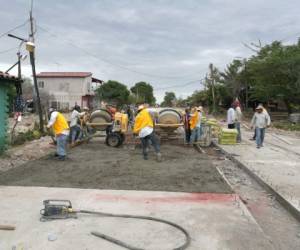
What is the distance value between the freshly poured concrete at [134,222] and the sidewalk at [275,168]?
955 mm

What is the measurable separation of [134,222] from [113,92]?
57.6 meters

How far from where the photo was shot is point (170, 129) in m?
17.1

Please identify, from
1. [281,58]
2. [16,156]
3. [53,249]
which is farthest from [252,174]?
[281,58]

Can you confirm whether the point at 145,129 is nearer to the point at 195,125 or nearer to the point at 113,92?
the point at 195,125

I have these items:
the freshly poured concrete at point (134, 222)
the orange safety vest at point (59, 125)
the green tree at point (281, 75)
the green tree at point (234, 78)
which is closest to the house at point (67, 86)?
the green tree at point (234, 78)

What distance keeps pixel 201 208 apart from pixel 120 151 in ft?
26.2

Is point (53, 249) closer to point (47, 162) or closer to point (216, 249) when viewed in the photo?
point (216, 249)

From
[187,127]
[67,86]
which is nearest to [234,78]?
[67,86]

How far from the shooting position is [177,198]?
7.37m

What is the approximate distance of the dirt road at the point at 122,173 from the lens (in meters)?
8.48

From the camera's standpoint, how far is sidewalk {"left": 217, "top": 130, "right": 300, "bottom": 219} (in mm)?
7543

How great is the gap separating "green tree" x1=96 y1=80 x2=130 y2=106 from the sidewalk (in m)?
47.5

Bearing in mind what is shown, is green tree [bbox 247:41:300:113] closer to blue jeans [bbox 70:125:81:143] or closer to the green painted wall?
blue jeans [bbox 70:125:81:143]

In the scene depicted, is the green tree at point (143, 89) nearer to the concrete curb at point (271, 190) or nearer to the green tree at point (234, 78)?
the green tree at point (234, 78)
